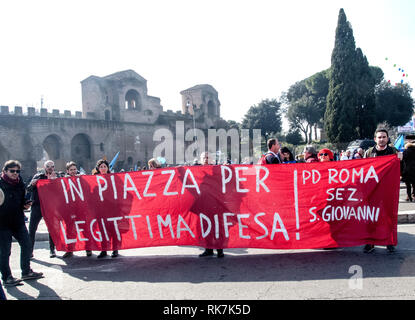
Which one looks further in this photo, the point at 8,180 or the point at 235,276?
the point at 8,180

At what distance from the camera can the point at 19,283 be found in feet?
14.8

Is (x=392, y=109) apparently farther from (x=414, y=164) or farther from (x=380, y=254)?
(x=380, y=254)

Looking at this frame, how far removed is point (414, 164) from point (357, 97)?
2955 centimetres

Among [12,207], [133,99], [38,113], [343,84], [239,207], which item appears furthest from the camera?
[133,99]

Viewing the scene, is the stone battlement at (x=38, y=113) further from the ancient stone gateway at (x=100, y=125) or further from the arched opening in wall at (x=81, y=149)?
the arched opening in wall at (x=81, y=149)

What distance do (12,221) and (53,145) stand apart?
1208 inches

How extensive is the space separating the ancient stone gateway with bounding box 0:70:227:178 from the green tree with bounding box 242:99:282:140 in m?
10.3

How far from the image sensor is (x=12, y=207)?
4715 millimetres

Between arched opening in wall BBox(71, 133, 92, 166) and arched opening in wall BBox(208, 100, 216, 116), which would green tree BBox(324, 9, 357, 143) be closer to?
arched opening in wall BBox(208, 100, 216, 116)

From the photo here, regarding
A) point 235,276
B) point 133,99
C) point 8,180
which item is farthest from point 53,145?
point 235,276

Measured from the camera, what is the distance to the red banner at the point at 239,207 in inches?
193

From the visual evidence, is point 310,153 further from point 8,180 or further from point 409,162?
point 8,180

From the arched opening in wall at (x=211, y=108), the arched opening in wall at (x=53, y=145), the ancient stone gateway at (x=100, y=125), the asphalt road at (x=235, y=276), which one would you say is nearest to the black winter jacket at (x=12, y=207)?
the asphalt road at (x=235, y=276)

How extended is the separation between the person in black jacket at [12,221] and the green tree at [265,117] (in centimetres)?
5158
